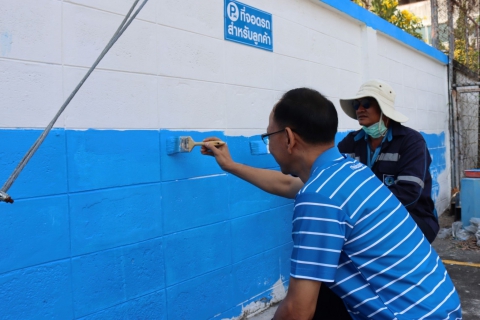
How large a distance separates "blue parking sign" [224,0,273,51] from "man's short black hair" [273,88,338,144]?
2044 mm

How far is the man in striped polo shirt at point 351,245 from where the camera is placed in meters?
1.51

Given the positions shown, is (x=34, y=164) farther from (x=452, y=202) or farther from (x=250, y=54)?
(x=452, y=202)

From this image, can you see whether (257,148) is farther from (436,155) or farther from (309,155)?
(436,155)

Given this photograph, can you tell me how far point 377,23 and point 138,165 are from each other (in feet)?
14.8

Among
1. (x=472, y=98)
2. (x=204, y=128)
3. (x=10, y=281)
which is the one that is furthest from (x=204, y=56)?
(x=472, y=98)

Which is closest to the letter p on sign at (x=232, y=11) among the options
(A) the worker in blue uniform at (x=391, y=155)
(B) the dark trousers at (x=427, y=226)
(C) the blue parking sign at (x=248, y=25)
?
(C) the blue parking sign at (x=248, y=25)

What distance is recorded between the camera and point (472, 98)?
1037 centimetres

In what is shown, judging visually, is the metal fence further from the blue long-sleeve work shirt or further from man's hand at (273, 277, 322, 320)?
man's hand at (273, 277, 322, 320)

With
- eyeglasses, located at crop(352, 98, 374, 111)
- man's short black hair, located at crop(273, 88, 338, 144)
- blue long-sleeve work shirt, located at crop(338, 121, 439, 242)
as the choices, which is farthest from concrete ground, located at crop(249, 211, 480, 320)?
man's short black hair, located at crop(273, 88, 338, 144)

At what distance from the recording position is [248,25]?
3.96 m

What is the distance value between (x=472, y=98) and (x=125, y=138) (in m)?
9.49

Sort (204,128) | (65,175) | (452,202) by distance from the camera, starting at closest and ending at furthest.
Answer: (65,175), (204,128), (452,202)

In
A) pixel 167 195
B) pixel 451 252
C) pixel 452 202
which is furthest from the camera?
pixel 452 202

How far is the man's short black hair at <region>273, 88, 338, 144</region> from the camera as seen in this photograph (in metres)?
1.77
